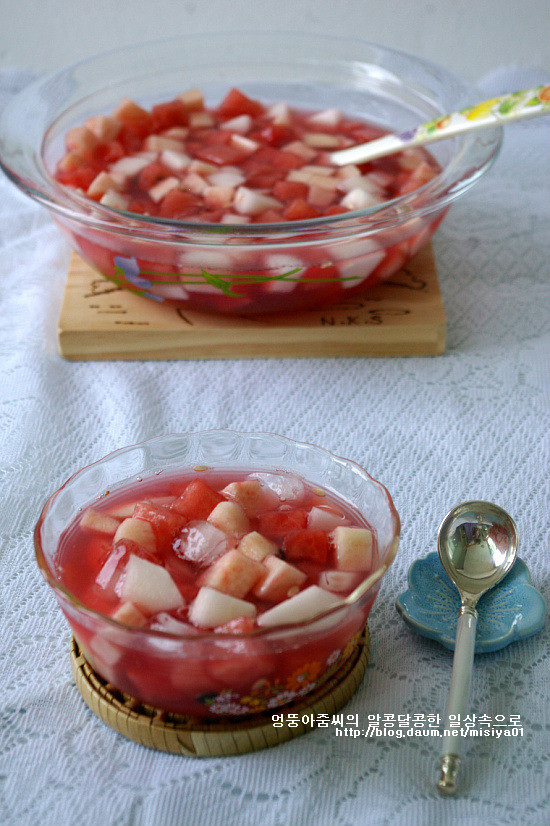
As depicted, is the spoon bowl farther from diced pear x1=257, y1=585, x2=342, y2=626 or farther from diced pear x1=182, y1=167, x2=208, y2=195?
diced pear x1=182, y1=167, x2=208, y2=195

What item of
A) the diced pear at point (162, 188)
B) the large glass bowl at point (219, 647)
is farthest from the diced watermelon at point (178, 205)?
the large glass bowl at point (219, 647)

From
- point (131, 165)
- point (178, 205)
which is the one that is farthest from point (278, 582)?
point (131, 165)

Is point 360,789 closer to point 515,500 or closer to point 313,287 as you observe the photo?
point 515,500

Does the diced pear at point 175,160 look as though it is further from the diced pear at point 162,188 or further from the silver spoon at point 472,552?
the silver spoon at point 472,552

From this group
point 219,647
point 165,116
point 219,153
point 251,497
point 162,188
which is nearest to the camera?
point 219,647

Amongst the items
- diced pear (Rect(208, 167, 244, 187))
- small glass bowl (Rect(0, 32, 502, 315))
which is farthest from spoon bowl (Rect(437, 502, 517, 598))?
diced pear (Rect(208, 167, 244, 187))

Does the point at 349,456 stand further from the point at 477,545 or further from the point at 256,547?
the point at 256,547
